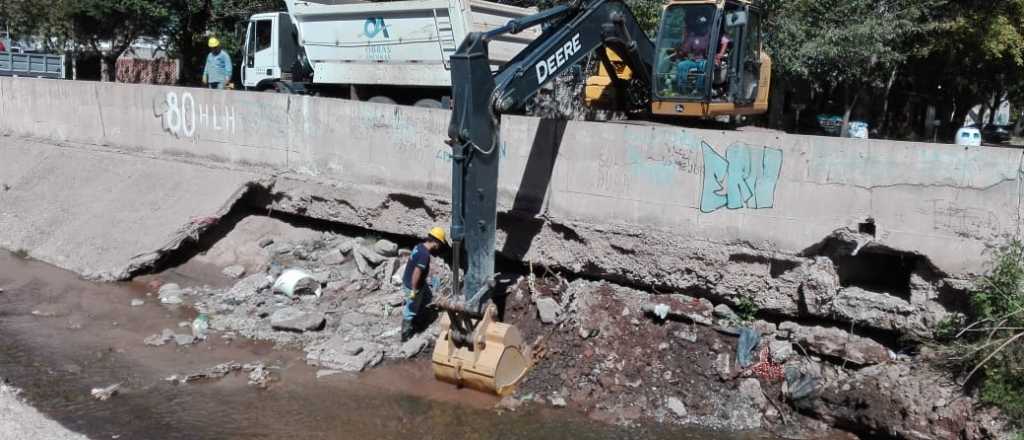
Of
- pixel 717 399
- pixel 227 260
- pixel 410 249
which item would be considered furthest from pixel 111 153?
pixel 717 399

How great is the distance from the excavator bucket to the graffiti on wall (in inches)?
235

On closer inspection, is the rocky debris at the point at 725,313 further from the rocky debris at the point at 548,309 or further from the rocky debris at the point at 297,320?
the rocky debris at the point at 297,320

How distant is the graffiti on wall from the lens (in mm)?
11953

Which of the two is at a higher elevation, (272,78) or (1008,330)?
(272,78)

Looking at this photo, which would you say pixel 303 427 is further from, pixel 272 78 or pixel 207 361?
pixel 272 78

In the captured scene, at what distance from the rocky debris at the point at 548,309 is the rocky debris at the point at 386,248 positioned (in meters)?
2.25

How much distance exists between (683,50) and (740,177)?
2530 mm

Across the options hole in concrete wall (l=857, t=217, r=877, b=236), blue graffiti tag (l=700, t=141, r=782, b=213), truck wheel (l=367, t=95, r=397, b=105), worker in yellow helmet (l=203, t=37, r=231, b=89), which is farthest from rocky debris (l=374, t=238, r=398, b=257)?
worker in yellow helmet (l=203, t=37, r=231, b=89)

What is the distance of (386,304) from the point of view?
29.9ft

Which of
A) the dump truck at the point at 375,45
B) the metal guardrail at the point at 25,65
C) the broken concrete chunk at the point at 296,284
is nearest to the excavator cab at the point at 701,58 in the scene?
the dump truck at the point at 375,45

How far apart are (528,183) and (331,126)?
10.4 ft

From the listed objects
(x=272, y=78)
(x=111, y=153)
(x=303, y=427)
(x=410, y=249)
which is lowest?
(x=303, y=427)

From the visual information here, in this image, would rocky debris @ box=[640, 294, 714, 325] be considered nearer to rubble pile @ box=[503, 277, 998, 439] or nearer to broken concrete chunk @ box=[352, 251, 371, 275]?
rubble pile @ box=[503, 277, 998, 439]

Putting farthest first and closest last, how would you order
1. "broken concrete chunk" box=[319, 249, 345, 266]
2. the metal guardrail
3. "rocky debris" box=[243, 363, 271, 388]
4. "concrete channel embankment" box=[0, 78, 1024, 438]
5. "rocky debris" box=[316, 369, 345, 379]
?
the metal guardrail, "broken concrete chunk" box=[319, 249, 345, 266], "rocky debris" box=[316, 369, 345, 379], "rocky debris" box=[243, 363, 271, 388], "concrete channel embankment" box=[0, 78, 1024, 438]
